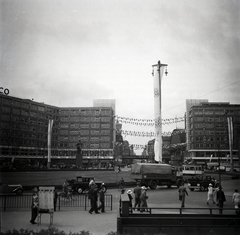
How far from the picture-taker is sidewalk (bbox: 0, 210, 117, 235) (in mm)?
12930

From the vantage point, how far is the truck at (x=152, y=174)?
32.6 m

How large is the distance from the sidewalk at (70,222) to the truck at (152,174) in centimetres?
1478

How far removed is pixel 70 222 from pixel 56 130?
80141 millimetres

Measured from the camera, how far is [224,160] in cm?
8294

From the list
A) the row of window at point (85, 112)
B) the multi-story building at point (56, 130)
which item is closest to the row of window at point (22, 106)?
the multi-story building at point (56, 130)

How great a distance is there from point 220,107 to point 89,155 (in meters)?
45.1

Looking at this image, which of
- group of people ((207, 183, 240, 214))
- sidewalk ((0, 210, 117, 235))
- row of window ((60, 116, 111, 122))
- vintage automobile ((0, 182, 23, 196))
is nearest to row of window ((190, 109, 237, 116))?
row of window ((60, 116, 111, 122))

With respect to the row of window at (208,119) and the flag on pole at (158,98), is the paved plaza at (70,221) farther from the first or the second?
the row of window at (208,119)

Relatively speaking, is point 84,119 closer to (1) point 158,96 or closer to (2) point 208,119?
(2) point 208,119

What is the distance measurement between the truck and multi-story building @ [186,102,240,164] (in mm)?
37646

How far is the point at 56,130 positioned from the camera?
305ft

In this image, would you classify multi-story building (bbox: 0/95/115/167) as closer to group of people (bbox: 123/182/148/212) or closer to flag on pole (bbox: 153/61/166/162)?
flag on pole (bbox: 153/61/166/162)

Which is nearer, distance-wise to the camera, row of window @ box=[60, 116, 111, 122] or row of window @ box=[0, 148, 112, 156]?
row of window @ box=[0, 148, 112, 156]

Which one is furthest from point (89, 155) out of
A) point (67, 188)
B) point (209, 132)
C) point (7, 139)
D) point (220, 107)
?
point (67, 188)
